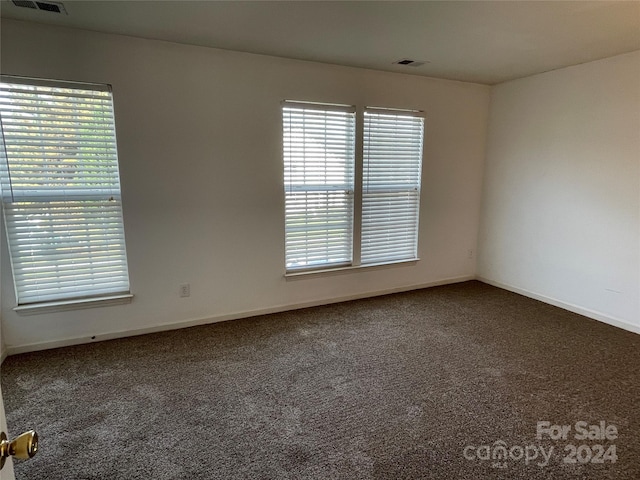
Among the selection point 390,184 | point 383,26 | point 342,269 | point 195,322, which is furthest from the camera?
point 390,184

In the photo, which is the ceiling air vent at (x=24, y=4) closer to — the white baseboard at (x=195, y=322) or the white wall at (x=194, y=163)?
the white wall at (x=194, y=163)

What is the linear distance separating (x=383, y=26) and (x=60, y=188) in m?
2.67

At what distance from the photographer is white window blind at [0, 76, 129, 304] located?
A: 262 cm

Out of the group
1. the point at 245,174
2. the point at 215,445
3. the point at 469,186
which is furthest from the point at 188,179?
the point at 469,186

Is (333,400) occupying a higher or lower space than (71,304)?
lower

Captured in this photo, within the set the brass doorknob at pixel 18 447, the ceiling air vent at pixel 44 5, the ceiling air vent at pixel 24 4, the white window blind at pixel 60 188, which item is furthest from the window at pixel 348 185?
the brass doorknob at pixel 18 447

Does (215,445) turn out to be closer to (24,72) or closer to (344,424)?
(344,424)

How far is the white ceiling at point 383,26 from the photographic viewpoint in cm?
225

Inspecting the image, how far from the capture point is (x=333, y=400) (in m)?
2.29

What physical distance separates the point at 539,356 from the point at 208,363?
8.32 feet

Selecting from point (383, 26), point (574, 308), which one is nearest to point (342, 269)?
point (383, 26)

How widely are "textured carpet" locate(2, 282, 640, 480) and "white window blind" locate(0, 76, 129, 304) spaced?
0.61 metres

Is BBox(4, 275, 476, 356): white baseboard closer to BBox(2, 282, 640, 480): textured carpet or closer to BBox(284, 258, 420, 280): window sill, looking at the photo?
BBox(2, 282, 640, 480): textured carpet

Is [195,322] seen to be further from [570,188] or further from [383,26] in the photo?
[570,188]
